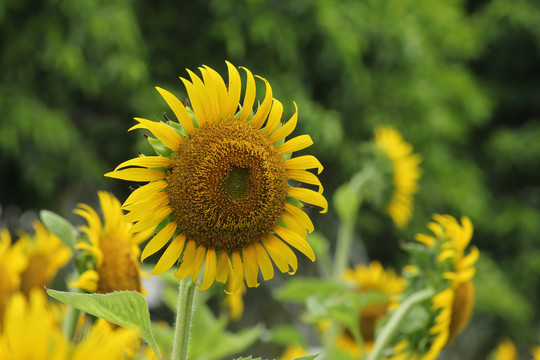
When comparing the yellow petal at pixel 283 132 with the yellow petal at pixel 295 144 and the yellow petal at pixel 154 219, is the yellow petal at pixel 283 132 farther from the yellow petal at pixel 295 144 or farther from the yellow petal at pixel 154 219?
the yellow petal at pixel 154 219

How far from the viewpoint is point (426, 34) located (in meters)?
4.38

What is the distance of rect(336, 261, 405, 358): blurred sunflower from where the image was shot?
126 centimetres

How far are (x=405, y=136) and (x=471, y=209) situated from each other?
70cm

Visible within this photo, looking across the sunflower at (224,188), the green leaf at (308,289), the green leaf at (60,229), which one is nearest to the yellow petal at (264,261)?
the sunflower at (224,188)

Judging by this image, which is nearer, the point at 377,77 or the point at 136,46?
the point at 136,46

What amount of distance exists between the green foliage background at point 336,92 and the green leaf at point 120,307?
6.50 feet

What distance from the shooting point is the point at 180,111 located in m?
0.45

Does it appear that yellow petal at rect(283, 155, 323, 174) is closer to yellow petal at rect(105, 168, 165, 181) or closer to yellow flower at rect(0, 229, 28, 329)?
yellow petal at rect(105, 168, 165, 181)

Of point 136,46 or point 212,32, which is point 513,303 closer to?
point 212,32

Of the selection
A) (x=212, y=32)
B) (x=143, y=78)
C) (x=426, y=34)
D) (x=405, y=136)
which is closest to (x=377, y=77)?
(x=405, y=136)

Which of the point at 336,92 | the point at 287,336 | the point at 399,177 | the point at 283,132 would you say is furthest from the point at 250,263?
the point at 336,92

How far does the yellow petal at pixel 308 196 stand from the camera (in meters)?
0.47

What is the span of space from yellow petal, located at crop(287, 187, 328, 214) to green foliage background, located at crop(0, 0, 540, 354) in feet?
6.20

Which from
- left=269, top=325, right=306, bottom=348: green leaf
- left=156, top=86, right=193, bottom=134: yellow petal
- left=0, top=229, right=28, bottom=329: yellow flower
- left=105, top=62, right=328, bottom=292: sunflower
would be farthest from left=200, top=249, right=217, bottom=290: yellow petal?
left=269, top=325, right=306, bottom=348: green leaf
